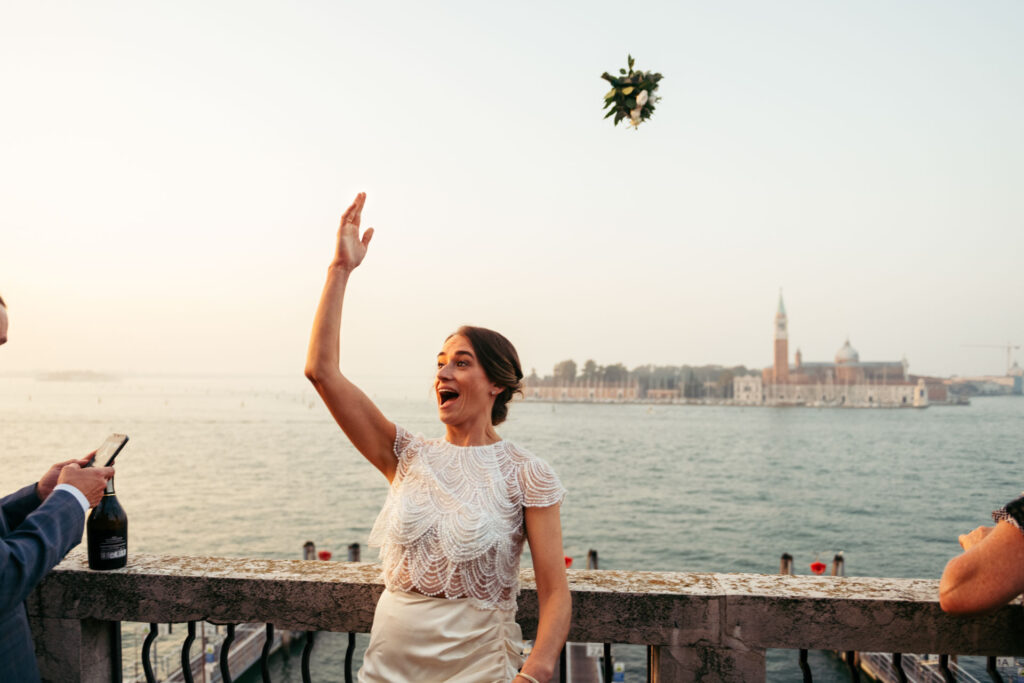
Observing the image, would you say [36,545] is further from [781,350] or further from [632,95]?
[781,350]

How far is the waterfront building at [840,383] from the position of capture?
169500mm

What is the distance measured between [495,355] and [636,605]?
0.98 m

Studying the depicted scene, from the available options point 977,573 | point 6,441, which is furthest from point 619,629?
point 6,441

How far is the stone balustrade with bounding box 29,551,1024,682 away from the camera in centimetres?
258

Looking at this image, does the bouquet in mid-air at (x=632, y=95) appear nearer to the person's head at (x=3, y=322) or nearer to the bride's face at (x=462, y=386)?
the bride's face at (x=462, y=386)

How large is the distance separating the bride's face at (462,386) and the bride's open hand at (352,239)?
427 mm

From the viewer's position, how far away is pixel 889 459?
86.9m

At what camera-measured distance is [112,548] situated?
299cm

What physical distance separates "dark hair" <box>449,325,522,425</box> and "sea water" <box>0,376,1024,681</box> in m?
18.5

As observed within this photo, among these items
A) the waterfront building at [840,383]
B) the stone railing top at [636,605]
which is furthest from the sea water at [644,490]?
the waterfront building at [840,383]

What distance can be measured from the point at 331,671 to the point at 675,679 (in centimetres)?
2441

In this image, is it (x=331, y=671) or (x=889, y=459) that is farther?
(x=889, y=459)

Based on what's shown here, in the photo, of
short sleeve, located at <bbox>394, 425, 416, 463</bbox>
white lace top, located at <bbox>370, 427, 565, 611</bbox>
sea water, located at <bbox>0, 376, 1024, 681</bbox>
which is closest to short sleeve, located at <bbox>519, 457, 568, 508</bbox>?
white lace top, located at <bbox>370, 427, 565, 611</bbox>

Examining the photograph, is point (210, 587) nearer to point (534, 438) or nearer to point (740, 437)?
point (534, 438)
